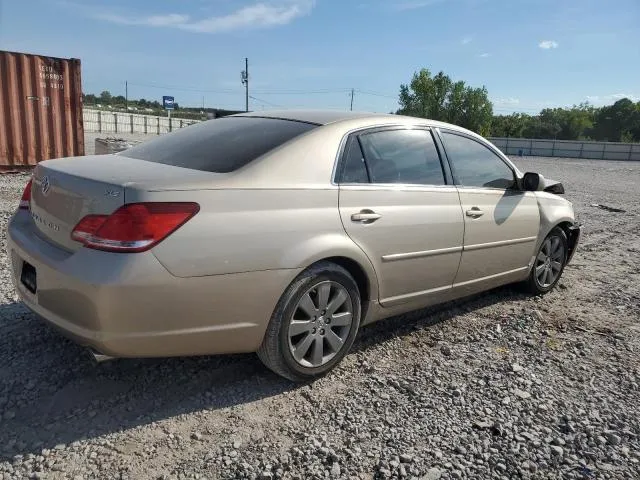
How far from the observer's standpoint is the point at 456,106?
76.0m

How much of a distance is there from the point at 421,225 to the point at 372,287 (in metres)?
0.56

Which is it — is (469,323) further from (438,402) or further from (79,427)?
(79,427)

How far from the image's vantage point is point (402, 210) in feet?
10.9

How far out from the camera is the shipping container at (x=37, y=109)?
10.1 metres

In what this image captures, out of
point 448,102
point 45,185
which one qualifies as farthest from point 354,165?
point 448,102

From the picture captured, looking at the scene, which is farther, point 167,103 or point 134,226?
point 167,103

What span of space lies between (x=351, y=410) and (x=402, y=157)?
1.69m

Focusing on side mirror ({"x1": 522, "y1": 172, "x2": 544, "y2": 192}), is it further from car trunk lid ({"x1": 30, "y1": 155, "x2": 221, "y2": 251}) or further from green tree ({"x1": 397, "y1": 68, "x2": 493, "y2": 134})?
green tree ({"x1": 397, "y1": 68, "x2": 493, "y2": 134})

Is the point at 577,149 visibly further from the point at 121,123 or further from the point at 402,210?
the point at 402,210

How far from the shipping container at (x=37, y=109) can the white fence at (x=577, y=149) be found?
4287 centimetres

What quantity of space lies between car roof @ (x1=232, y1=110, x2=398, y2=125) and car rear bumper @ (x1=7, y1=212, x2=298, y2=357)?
3.71 feet

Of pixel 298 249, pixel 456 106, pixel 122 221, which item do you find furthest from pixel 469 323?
pixel 456 106

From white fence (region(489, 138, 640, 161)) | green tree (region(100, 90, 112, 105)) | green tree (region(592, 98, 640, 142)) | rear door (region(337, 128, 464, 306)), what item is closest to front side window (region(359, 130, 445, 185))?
rear door (region(337, 128, 464, 306))

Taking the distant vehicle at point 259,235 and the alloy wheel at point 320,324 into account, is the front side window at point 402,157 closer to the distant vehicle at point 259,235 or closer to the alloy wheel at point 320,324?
the distant vehicle at point 259,235
